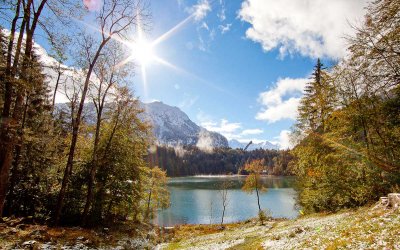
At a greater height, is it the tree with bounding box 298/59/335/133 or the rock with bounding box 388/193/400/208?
the tree with bounding box 298/59/335/133

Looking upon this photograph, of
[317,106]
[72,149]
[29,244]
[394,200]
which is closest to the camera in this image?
[29,244]

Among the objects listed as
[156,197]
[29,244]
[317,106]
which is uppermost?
[317,106]

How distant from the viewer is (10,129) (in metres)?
11.6

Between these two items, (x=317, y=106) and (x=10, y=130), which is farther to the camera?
(x=317, y=106)

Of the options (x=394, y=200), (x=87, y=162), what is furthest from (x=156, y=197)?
(x=394, y=200)

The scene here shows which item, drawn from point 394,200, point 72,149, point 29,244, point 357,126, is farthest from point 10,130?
point 357,126

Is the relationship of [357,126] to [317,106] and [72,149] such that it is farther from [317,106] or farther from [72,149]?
[72,149]

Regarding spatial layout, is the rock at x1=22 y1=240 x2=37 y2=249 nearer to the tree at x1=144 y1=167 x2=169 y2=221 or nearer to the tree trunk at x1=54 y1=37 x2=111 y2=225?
the tree trunk at x1=54 y1=37 x2=111 y2=225

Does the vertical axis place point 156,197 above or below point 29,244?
above

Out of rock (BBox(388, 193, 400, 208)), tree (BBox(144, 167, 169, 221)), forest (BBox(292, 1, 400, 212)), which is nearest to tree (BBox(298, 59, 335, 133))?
forest (BBox(292, 1, 400, 212))

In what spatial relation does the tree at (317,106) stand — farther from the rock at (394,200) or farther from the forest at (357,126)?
the rock at (394,200)

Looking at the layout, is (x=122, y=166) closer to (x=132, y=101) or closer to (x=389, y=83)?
(x=132, y=101)

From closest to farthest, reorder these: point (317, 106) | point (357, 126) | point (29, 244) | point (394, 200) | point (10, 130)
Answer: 1. point (10, 130)
2. point (29, 244)
3. point (394, 200)
4. point (357, 126)
5. point (317, 106)

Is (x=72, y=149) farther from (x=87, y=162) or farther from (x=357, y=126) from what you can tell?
(x=357, y=126)
